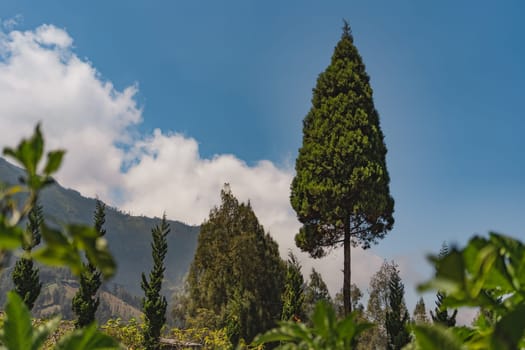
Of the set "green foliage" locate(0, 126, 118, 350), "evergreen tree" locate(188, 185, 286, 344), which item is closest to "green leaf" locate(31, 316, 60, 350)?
"green foliage" locate(0, 126, 118, 350)

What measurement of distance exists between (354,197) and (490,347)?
48.8 feet

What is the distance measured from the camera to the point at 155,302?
53.8 ft

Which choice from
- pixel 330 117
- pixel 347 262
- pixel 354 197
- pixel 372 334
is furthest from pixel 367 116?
pixel 372 334

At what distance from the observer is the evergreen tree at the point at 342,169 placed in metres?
14.8

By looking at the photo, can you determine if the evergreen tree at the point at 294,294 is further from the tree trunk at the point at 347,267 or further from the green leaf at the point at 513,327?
the green leaf at the point at 513,327

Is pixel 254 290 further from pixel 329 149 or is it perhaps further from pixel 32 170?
pixel 32 170

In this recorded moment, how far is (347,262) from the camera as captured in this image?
15.0m

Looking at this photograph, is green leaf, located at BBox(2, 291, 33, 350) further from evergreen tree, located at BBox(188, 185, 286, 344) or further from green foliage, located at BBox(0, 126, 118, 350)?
evergreen tree, located at BBox(188, 185, 286, 344)

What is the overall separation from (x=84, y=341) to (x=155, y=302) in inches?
→ 668

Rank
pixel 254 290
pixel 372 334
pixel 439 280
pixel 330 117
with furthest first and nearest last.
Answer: pixel 372 334 < pixel 254 290 < pixel 330 117 < pixel 439 280

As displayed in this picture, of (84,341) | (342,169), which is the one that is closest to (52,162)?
(84,341)

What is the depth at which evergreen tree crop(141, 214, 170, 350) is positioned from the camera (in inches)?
622

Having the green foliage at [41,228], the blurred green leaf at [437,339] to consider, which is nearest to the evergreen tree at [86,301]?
the green foliage at [41,228]

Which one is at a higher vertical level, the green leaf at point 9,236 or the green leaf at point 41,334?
the green leaf at point 9,236
